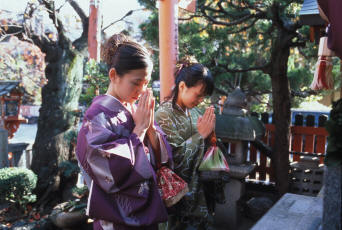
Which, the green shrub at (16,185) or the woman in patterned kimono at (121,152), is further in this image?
the green shrub at (16,185)

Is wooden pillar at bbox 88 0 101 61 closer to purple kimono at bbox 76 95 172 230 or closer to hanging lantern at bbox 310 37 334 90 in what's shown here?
hanging lantern at bbox 310 37 334 90

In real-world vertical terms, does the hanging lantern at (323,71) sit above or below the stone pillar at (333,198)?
above

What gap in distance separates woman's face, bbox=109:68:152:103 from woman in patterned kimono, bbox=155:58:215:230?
0.74 meters

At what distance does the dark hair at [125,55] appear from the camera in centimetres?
179

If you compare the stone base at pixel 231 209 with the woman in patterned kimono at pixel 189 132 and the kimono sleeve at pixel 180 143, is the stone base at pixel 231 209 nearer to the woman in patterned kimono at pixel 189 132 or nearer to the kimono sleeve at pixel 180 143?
the woman in patterned kimono at pixel 189 132

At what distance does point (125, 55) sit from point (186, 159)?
1053mm

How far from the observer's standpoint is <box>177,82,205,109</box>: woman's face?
2502 mm

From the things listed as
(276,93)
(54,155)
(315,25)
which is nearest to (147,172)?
(315,25)

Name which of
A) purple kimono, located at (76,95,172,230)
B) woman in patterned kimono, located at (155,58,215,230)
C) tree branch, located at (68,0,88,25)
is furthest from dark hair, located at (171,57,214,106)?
tree branch, located at (68,0,88,25)

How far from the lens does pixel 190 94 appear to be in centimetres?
254

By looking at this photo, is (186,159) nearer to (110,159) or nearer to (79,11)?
(110,159)

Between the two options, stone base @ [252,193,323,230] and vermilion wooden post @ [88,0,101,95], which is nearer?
stone base @ [252,193,323,230]

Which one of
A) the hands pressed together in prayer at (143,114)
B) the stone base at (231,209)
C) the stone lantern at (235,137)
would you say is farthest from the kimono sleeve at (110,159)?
the stone base at (231,209)

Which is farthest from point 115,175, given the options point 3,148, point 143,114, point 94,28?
point 3,148
